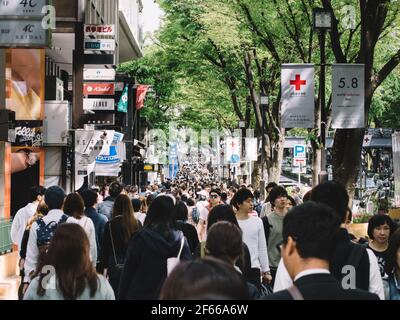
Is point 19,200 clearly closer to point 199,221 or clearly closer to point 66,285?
point 199,221

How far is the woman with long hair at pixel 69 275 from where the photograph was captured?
4293 mm

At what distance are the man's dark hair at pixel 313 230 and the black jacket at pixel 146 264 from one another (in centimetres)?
247

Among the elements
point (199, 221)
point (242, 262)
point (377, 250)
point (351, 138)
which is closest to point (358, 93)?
point (351, 138)

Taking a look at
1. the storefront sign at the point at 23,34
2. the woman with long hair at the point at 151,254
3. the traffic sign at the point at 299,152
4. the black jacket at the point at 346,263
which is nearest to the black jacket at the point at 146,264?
the woman with long hair at the point at 151,254

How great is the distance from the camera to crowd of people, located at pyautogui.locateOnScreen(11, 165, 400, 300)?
126 inches

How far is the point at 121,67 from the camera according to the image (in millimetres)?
47531

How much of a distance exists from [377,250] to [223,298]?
4394mm

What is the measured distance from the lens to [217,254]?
15.8 feet

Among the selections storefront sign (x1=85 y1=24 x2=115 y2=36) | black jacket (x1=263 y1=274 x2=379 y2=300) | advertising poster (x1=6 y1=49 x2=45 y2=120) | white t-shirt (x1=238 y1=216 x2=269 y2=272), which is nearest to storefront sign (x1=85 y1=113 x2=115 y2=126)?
advertising poster (x1=6 y1=49 x2=45 y2=120)

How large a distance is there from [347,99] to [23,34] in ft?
21.5

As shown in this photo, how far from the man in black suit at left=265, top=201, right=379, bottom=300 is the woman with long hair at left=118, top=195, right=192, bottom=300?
2426mm

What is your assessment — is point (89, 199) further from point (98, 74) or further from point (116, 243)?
point (98, 74)

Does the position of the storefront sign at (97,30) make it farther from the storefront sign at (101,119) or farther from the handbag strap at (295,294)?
the handbag strap at (295,294)

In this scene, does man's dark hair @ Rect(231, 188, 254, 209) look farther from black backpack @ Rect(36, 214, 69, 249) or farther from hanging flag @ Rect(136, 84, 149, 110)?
hanging flag @ Rect(136, 84, 149, 110)
